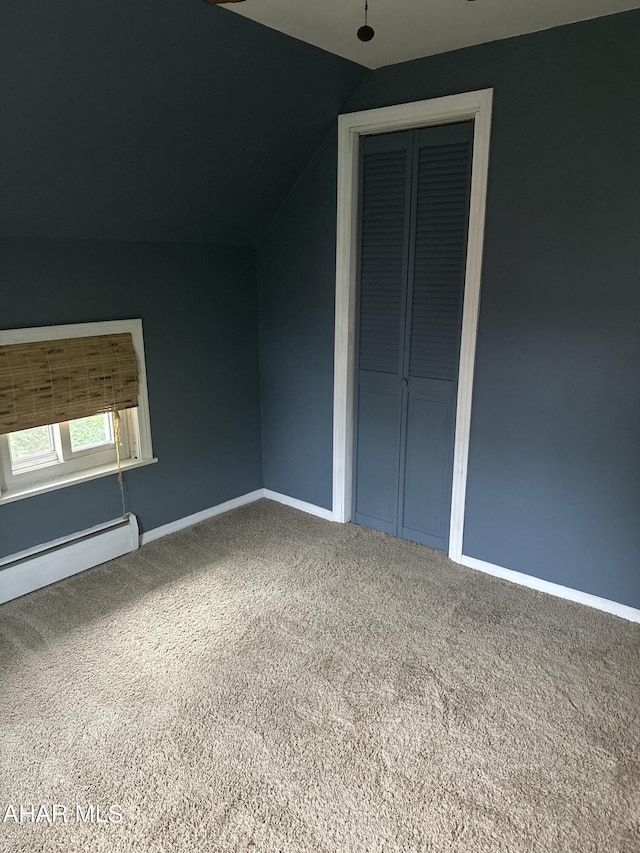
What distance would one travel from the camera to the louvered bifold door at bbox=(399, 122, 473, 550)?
290cm

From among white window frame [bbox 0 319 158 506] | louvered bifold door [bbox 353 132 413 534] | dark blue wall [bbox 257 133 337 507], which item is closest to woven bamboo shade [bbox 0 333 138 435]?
white window frame [bbox 0 319 158 506]

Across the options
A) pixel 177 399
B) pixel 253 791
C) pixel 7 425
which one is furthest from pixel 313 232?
pixel 253 791

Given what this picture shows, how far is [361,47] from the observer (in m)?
2.64

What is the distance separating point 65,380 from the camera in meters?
2.84

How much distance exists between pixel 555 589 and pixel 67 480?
2439 millimetres

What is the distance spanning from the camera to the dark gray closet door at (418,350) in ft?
9.62

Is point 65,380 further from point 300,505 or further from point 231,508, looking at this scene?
point 300,505

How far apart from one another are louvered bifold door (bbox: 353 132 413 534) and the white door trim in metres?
0.05

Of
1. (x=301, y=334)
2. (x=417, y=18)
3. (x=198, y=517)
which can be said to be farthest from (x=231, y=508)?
(x=417, y=18)

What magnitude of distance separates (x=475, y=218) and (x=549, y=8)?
812mm

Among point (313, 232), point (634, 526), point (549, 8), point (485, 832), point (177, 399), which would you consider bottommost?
point (485, 832)

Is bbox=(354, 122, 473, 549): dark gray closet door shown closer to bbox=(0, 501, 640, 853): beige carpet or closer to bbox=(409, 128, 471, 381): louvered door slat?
bbox=(409, 128, 471, 381): louvered door slat

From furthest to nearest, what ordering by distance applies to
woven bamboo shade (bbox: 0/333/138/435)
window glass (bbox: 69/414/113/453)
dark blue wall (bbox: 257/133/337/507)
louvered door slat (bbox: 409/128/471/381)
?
dark blue wall (bbox: 257/133/337/507) < window glass (bbox: 69/414/113/453) < louvered door slat (bbox: 409/128/471/381) < woven bamboo shade (bbox: 0/333/138/435)

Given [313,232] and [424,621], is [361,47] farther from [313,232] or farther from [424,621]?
[424,621]
